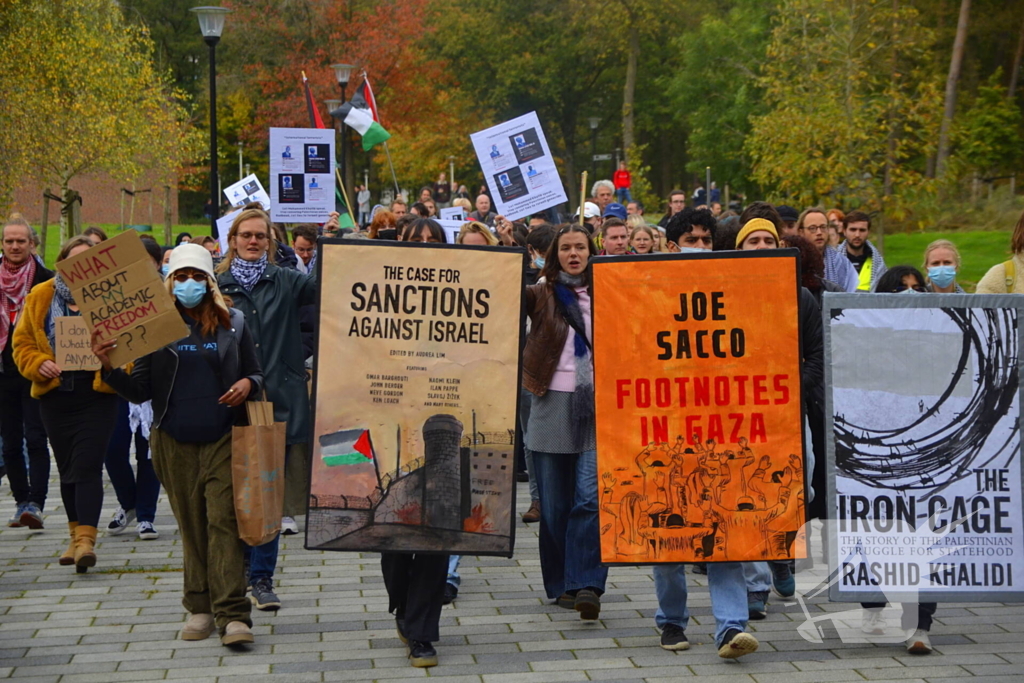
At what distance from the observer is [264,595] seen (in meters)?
7.14

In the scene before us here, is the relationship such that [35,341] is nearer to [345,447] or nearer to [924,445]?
[345,447]

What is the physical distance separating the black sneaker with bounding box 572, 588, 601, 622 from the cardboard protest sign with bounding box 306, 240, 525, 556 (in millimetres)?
834

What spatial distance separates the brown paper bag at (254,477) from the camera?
627cm

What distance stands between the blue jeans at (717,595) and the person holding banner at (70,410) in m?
3.63

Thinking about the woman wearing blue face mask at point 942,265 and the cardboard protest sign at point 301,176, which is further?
the cardboard protest sign at point 301,176

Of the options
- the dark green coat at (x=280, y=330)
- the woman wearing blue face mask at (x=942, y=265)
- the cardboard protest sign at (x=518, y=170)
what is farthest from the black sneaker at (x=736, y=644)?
the cardboard protest sign at (x=518, y=170)

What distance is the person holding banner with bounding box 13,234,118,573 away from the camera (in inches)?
319

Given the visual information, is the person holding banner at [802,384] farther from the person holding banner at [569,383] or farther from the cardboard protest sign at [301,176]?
the cardboard protest sign at [301,176]

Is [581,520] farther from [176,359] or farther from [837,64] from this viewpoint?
[837,64]

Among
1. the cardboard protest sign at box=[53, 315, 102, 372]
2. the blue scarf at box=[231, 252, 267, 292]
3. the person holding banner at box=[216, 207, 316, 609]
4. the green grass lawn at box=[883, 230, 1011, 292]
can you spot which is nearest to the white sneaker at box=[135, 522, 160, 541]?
the cardboard protest sign at box=[53, 315, 102, 372]

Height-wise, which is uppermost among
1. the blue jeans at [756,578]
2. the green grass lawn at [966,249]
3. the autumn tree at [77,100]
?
the autumn tree at [77,100]

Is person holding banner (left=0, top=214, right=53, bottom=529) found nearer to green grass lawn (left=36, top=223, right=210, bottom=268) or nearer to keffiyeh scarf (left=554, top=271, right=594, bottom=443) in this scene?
keffiyeh scarf (left=554, top=271, right=594, bottom=443)

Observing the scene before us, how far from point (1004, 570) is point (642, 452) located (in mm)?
1697

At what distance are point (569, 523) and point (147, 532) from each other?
11.6ft
